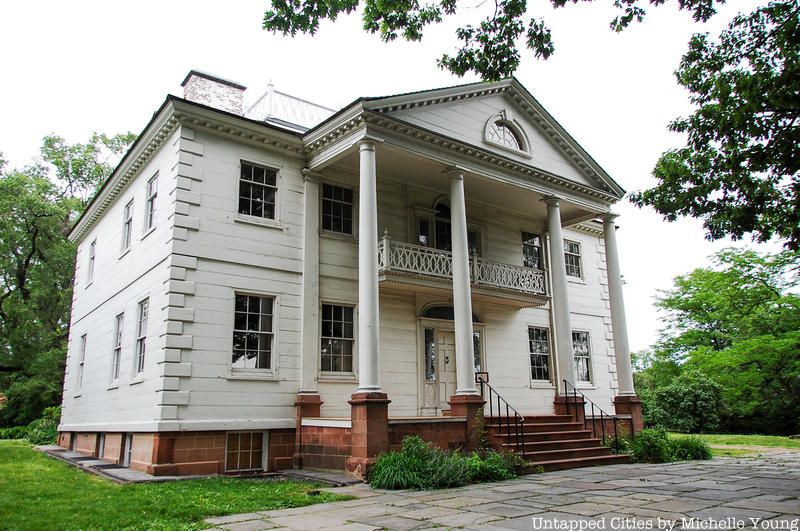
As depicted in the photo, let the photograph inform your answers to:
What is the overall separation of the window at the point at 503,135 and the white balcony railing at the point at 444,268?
330cm

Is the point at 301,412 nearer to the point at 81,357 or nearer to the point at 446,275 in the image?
the point at 446,275

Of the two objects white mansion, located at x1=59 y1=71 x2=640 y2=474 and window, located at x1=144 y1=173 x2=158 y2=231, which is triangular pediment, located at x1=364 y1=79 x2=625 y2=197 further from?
window, located at x1=144 y1=173 x2=158 y2=231

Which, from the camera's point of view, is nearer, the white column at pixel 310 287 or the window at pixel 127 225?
the white column at pixel 310 287

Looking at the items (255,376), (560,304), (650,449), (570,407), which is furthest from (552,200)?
(255,376)

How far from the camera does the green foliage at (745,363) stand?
81.4ft

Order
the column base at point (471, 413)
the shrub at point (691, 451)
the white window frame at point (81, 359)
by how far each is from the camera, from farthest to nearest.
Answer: the white window frame at point (81, 359) → the shrub at point (691, 451) → the column base at point (471, 413)

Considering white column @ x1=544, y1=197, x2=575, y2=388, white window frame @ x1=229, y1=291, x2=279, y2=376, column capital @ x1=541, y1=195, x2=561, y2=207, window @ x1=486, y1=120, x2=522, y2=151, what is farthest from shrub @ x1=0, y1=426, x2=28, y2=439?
column capital @ x1=541, y1=195, x2=561, y2=207

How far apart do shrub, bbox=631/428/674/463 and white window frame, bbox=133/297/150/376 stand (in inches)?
459

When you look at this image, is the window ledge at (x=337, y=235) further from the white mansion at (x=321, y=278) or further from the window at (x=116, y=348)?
the window at (x=116, y=348)

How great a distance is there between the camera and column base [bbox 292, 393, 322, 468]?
12.9 m

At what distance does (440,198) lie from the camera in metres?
17.3

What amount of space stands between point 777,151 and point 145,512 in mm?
10421

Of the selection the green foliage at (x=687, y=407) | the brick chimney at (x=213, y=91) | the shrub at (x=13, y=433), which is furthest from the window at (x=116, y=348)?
the green foliage at (x=687, y=407)

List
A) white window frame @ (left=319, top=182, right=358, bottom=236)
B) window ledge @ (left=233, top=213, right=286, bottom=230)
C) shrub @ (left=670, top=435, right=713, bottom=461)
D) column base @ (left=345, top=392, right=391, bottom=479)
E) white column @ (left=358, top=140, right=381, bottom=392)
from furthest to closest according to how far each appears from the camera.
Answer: white window frame @ (left=319, top=182, right=358, bottom=236) < shrub @ (left=670, top=435, right=713, bottom=461) < window ledge @ (left=233, top=213, right=286, bottom=230) < white column @ (left=358, top=140, right=381, bottom=392) < column base @ (left=345, top=392, right=391, bottom=479)
